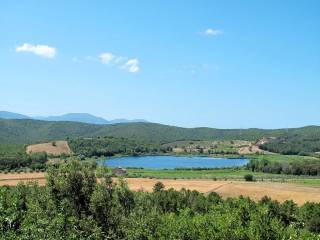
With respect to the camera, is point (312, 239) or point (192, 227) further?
point (192, 227)

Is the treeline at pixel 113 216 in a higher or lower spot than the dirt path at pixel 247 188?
higher

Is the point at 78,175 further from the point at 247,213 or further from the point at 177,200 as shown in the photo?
the point at 177,200

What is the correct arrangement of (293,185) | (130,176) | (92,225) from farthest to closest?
(130,176) < (293,185) < (92,225)

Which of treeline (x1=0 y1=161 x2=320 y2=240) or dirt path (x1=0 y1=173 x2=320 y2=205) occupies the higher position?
treeline (x1=0 y1=161 x2=320 y2=240)

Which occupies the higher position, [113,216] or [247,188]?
[113,216]

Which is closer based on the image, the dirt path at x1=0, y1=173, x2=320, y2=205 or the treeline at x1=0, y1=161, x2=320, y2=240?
the treeline at x1=0, y1=161, x2=320, y2=240

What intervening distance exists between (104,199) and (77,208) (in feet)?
10.4

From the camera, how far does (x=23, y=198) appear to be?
85.5 m

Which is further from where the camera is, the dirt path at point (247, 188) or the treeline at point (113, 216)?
the dirt path at point (247, 188)

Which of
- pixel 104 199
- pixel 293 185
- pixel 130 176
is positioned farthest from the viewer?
pixel 130 176

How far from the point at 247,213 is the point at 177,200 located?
37.1 m

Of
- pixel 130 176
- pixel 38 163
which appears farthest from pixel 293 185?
pixel 38 163

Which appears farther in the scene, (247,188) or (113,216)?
(247,188)

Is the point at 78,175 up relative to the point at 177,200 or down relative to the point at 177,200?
up
